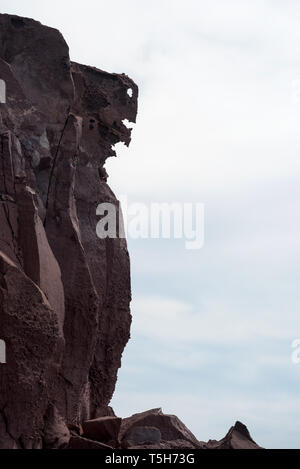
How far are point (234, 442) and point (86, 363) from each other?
4.60m

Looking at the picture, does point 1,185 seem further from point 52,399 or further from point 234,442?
point 234,442

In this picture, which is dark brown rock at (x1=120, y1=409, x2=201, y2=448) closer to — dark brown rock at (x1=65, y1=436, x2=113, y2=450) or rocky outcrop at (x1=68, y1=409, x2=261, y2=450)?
rocky outcrop at (x1=68, y1=409, x2=261, y2=450)

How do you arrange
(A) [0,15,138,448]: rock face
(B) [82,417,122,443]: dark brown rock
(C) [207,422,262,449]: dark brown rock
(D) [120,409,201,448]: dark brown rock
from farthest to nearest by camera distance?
(D) [120,409,201,448]: dark brown rock, (C) [207,422,262,449]: dark brown rock, (B) [82,417,122,443]: dark brown rock, (A) [0,15,138,448]: rock face

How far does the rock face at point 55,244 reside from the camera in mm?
16016

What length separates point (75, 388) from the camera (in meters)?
19.0

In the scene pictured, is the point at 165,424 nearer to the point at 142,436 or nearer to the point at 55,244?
the point at 142,436

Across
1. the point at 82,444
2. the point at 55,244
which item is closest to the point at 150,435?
the point at 82,444

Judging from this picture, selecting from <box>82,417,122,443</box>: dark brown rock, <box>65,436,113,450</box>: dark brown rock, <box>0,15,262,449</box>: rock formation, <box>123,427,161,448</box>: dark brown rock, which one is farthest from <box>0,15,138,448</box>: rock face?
<box>123,427,161,448</box>: dark brown rock

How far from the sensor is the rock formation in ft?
52.6

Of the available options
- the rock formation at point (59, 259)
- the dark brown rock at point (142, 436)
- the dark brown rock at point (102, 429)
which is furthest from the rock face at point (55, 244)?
the dark brown rock at point (142, 436)

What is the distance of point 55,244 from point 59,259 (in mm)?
299

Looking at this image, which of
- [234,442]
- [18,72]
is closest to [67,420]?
[234,442]

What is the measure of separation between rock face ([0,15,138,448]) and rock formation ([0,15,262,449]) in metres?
0.02

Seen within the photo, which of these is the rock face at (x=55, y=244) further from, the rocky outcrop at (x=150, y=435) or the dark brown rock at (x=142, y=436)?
the dark brown rock at (x=142, y=436)
